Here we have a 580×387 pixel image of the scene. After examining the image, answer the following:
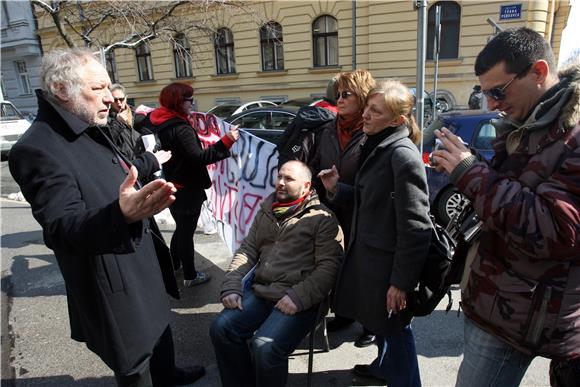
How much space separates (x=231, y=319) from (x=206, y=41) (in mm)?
19254

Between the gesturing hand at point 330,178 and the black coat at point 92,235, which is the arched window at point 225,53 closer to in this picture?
the gesturing hand at point 330,178

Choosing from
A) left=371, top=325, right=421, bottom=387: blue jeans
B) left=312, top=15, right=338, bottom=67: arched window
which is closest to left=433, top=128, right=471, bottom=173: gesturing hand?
left=371, top=325, right=421, bottom=387: blue jeans

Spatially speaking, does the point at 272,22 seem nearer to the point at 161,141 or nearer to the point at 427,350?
the point at 161,141

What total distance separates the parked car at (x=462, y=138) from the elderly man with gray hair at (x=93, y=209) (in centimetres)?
425

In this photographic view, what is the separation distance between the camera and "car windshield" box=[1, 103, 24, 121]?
1272cm

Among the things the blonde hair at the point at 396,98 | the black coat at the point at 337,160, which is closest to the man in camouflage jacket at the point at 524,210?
the blonde hair at the point at 396,98

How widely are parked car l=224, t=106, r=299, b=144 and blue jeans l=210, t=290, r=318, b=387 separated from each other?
231 inches

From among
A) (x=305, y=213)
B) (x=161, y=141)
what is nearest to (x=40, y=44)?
(x=161, y=141)

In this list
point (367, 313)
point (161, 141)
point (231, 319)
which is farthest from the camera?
point (161, 141)

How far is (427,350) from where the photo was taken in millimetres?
2816

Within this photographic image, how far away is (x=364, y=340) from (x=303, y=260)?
95 centimetres

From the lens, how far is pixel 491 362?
1545mm

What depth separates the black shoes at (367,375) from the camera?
253 cm

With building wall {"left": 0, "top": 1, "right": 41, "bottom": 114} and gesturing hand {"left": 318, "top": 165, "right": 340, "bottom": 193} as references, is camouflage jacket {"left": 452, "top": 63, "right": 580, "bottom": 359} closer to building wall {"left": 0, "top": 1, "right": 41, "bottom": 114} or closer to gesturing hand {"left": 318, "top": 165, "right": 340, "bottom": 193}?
gesturing hand {"left": 318, "top": 165, "right": 340, "bottom": 193}
